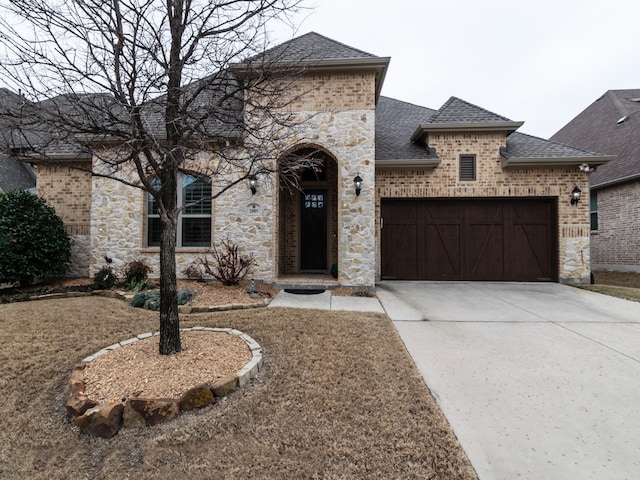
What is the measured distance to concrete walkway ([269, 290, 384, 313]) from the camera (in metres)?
5.39

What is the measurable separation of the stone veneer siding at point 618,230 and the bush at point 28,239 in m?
17.5

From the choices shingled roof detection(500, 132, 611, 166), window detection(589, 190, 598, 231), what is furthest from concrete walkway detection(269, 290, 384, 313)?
window detection(589, 190, 598, 231)

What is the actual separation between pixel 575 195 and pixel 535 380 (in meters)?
7.41

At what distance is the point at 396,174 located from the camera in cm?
831

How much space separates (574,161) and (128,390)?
10548 mm

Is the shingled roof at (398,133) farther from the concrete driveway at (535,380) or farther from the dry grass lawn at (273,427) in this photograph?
the dry grass lawn at (273,427)

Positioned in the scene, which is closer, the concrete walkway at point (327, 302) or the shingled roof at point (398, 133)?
the concrete walkway at point (327, 302)

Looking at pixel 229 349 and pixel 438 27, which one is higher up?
pixel 438 27

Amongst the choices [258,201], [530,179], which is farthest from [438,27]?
[258,201]

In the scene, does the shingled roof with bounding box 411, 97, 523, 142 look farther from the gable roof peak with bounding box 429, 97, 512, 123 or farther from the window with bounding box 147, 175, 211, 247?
the window with bounding box 147, 175, 211, 247

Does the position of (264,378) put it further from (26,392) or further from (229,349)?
(26,392)

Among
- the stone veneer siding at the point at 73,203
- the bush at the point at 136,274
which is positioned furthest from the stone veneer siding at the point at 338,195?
the stone veneer siding at the point at 73,203

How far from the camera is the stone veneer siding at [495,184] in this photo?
314 inches

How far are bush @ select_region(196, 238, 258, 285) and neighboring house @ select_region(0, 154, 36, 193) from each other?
393 inches
